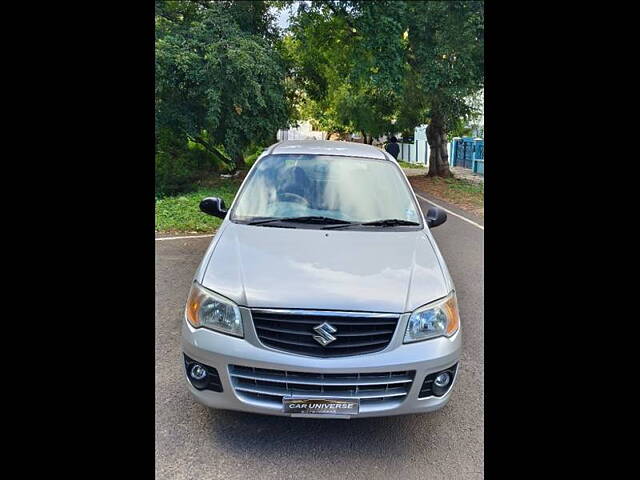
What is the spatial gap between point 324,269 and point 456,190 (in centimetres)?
1412

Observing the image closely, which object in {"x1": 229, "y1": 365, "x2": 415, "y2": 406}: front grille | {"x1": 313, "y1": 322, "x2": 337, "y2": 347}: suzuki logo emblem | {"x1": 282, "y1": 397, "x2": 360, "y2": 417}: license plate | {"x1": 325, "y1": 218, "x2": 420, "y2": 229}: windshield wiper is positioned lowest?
{"x1": 282, "y1": 397, "x2": 360, "y2": 417}: license plate

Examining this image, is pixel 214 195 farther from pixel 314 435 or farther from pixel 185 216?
pixel 314 435

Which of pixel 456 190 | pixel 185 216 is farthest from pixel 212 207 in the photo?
pixel 456 190

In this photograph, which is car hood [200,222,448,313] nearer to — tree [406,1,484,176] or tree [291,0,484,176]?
tree [291,0,484,176]

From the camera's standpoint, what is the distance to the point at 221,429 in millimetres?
3010

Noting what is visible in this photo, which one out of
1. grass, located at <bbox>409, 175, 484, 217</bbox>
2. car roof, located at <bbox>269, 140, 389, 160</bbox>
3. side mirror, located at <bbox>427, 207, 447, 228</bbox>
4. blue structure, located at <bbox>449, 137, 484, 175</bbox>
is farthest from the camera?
blue structure, located at <bbox>449, 137, 484, 175</bbox>

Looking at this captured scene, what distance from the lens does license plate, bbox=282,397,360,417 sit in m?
2.62

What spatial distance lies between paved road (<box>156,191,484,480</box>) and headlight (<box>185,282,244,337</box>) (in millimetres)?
737

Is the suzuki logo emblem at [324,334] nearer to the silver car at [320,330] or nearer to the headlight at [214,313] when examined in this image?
the silver car at [320,330]

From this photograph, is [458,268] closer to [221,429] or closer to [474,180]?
[221,429]

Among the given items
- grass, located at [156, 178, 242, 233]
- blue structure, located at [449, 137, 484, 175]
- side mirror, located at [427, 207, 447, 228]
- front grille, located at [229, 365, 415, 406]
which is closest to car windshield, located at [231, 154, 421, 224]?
side mirror, located at [427, 207, 447, 228]

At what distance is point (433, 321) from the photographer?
278 centimetres

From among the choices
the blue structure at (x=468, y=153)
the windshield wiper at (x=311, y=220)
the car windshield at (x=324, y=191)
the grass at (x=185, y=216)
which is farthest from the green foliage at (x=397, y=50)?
the windshield wiper at (x=311, y=220)

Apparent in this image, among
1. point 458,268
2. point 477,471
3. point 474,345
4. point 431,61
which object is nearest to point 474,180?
point 431,61
